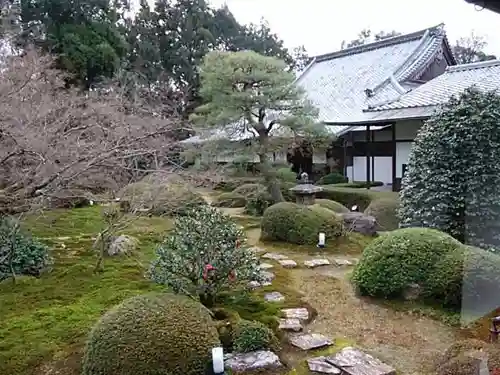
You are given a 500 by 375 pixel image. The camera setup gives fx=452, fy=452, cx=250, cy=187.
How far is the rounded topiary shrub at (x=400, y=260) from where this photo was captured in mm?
3908

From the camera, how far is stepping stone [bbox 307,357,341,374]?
108 inches

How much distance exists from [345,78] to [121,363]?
13.6 metres

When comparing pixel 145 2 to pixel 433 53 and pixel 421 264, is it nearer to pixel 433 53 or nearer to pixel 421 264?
pixel 433 53

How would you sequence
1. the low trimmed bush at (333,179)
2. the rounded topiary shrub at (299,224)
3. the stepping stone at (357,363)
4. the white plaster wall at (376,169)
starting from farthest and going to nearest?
the low trimmed bush at (333,179) < the white plaster wall at (376,169) < the rounded topiary shrub at (299,224) < the stepping stone at (357,363)

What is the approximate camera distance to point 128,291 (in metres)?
4.20

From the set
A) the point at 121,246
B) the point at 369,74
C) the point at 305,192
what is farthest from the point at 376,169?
the point at 121,246

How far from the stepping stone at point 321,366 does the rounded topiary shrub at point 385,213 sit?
4.94 m

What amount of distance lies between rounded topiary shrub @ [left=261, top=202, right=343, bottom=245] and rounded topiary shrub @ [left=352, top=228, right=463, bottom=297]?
7.45ft

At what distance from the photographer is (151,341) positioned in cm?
254

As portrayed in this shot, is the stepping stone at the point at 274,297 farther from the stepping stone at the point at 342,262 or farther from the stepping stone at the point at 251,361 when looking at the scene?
the stepping stone at the point at 342,262

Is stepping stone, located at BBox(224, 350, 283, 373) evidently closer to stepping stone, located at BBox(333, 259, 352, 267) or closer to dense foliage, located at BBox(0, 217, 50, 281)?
stepping stone, located at BBox(333, 259, 352, 267)

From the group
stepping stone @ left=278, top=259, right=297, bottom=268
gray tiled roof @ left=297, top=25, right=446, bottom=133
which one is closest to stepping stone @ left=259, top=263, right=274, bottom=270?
stepping stone @ left=278, top=259, right=297, bottom=268

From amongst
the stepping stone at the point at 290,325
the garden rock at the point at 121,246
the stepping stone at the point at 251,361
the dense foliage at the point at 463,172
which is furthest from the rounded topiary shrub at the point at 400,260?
the garden rock at the point at 121,246

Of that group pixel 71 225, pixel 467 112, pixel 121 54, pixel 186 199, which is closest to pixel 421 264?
pixel 467 112
